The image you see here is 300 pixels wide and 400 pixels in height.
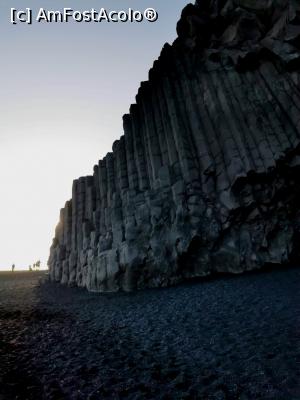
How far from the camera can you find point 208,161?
37.5 feet

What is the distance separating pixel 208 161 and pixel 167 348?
26.1ft

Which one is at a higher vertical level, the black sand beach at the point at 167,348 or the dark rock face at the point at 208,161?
the dark rock face at the point at 208,161

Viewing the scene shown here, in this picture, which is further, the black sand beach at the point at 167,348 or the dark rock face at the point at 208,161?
the dark rock face at the point at 208,161

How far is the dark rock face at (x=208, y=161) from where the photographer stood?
1024cm

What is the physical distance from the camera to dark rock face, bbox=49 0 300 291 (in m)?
10.2

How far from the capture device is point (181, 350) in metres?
4.65

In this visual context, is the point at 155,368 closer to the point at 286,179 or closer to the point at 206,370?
the point at 206,370

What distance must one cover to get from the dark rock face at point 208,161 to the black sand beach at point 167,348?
2210 mm

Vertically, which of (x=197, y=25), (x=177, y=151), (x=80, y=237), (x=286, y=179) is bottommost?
(x=80, y=237)

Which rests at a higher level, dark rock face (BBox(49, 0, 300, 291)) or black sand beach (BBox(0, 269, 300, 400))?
dark rock face (BBox(49, 0, 300, 291))

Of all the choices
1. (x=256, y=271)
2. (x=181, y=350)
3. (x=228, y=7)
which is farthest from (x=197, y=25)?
(x=181, y=350)

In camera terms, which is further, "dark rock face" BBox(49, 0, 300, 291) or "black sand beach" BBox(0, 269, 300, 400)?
"dark rock face" BBox(49, 0, 300, 291)

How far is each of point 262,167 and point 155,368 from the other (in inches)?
314

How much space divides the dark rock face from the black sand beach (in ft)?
7.25
